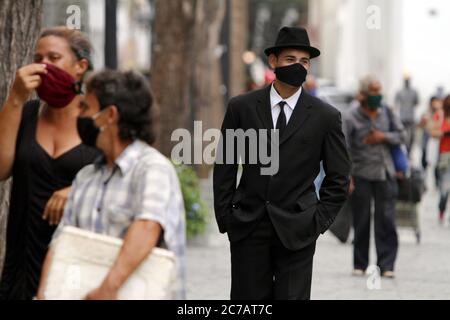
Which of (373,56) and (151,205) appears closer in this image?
(151,205)

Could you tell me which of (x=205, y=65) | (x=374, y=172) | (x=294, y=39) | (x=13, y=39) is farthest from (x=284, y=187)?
(x=205, y=65)

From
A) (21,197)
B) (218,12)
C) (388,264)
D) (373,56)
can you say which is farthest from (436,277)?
(373,56)

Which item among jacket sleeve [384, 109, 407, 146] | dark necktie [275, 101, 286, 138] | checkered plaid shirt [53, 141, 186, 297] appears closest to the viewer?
checkered plaid shirt [53, 141, 186, 297]

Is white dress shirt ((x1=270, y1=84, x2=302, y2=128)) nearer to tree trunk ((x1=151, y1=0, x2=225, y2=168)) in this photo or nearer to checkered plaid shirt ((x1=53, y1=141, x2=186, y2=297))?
checkered plaid shirt ((x1=53, y1=141, x2=186, y2=297))

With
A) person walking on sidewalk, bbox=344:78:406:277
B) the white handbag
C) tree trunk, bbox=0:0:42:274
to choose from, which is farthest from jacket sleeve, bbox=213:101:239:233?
person walking on sidewalk, bbox=344:78:406:277

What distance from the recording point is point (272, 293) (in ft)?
22.2

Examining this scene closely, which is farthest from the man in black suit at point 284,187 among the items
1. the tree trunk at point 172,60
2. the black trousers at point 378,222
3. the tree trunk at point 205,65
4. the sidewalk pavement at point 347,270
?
the tree trunk at point 205,65

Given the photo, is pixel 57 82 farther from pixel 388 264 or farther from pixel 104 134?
pixel 388 264

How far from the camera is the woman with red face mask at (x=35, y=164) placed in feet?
18.7

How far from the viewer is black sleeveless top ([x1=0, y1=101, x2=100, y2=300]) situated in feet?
19.0

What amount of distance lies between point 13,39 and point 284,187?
2.04 metres

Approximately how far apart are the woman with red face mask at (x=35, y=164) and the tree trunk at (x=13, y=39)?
171 cm

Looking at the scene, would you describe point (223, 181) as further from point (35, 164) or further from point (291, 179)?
point (35, 164)

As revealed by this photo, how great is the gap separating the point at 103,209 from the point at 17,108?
97 centimetres
